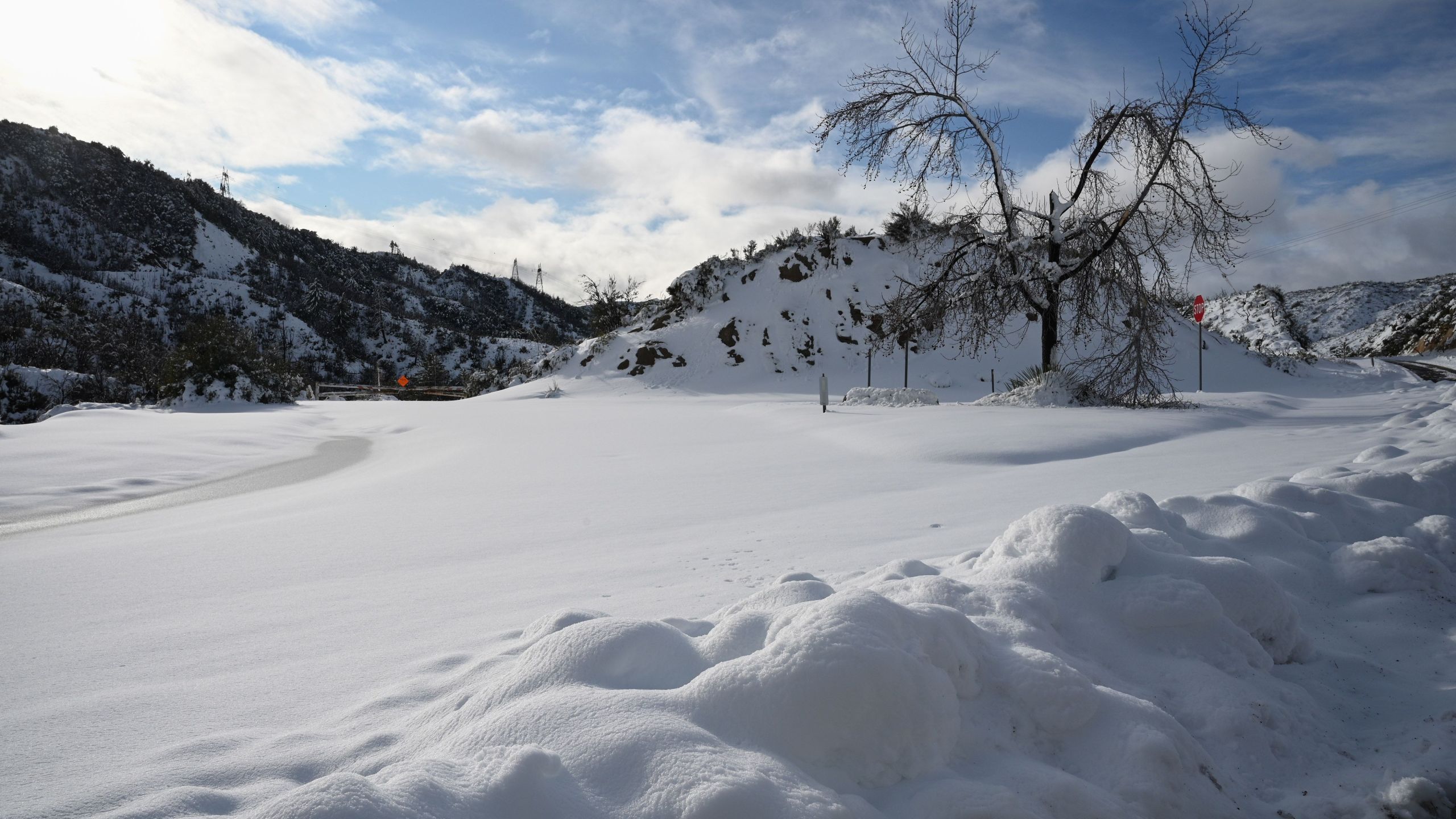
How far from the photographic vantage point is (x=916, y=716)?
5.01 feet

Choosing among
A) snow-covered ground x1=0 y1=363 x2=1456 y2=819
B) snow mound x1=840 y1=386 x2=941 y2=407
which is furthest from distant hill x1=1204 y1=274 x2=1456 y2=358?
snow-covered ground x1=0 y1=363 x2=1456 y2=819

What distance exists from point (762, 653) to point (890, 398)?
36.9 feet

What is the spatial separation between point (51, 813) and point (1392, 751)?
330cm

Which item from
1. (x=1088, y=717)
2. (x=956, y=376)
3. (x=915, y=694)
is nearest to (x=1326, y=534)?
(x=1088, y=717)

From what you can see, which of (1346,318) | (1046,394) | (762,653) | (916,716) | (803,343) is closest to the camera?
(916,716)

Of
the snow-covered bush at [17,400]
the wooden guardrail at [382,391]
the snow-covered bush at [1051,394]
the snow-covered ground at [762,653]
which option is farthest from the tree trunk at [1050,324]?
the wooden guardrail at [382,391]

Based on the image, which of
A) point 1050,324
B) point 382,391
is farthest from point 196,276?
point 1050,324

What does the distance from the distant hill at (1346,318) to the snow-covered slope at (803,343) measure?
10.5m

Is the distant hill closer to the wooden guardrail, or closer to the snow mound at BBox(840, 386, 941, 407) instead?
the snow mound at BBox(840, 386, 941, 407)

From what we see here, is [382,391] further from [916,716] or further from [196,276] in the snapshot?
[196,276]

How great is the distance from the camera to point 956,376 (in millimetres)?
22812

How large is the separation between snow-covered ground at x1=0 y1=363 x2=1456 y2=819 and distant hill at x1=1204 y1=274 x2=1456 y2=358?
1220 inches

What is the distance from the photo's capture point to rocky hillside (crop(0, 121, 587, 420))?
1996 inches

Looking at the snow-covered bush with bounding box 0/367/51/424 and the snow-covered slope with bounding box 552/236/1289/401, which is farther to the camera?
the snow-covered slope with bounding box 552/236/1289/401
